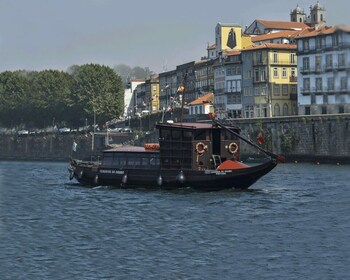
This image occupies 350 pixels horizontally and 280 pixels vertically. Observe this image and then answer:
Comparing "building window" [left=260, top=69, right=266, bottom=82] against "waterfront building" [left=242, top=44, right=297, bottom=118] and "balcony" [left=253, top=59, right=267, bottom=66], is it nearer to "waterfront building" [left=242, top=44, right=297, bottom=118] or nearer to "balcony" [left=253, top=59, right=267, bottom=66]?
"waterfront building" [left=242, top=44, right=297, bottom=118]

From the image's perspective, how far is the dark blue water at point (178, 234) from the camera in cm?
4491

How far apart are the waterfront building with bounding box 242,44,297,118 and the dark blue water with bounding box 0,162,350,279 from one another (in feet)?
281

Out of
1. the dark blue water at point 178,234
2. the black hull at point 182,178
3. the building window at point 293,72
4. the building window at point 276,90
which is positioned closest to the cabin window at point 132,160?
the black hull at point 182,178

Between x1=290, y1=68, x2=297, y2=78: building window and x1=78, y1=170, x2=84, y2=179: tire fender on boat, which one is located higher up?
x1=290, y1=68, x2=297, y2=78: building window

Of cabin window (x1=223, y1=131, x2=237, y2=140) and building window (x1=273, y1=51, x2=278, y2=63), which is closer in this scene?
cabin window (x1=223, y1=131, x2=237, y2=140)

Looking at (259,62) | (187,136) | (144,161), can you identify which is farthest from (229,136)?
(259,62)

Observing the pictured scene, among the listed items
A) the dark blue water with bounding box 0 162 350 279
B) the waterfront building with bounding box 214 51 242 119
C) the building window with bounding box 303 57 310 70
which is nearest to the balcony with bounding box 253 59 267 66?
the waterfront building with bounding box 214 51 242 119

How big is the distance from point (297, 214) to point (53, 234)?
19.0m

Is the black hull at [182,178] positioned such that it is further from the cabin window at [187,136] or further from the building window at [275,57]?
the building window at [275,57]

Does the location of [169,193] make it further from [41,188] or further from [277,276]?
[277,276]

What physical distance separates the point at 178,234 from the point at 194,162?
3017 cm

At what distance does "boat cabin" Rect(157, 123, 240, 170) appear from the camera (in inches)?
3398

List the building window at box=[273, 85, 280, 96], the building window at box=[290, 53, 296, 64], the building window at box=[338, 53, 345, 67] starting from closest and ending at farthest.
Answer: the building window at box=[338, 53, 345, 67] < the building window at box=[273, 85, 280, 96] < the building window at box=[290, 53, 296, 64]

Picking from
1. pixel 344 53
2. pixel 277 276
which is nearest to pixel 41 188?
pixel 277 276
